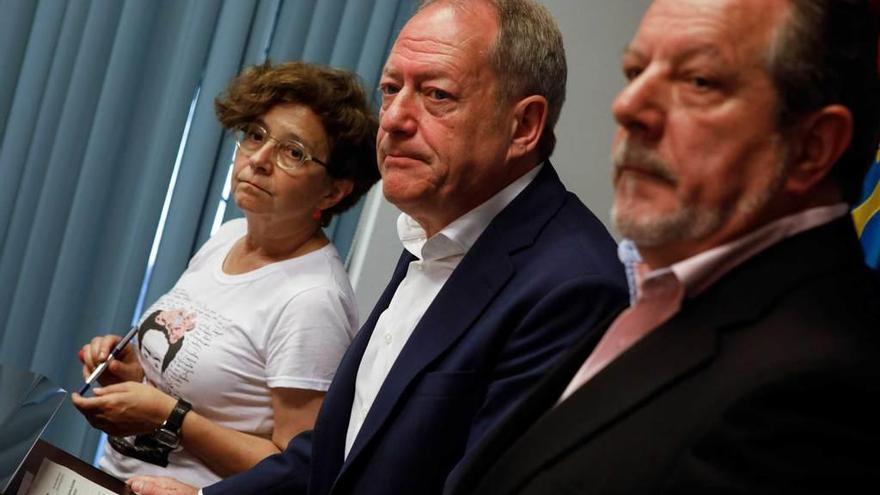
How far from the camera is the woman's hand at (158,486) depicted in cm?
184

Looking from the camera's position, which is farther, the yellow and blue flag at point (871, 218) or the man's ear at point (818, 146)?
the yellow and blue flag at point (871, 218)

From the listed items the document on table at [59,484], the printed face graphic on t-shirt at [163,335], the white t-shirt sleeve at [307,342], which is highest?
the white t-shirt sleeve at [307,342]

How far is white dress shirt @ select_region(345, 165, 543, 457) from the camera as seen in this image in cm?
176

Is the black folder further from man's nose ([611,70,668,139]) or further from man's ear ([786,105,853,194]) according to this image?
man's ear ([786,105,853,194])

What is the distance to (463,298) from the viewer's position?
5.36ft

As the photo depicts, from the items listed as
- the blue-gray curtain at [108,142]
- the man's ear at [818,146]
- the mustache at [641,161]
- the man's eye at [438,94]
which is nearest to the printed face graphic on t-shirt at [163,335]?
the man's eye at [438,94]

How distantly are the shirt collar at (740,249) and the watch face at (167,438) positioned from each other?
122cm

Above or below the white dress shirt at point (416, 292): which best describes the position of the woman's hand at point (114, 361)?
below

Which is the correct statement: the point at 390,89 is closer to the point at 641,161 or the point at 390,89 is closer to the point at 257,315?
the point at 257,315

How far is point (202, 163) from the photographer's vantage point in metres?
2.95

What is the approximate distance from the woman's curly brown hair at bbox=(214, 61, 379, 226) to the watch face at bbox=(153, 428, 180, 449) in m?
0.54

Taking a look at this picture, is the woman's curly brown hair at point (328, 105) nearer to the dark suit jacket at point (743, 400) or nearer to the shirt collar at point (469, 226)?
the shirt collar at point (469, 226)

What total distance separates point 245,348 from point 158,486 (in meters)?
0.31

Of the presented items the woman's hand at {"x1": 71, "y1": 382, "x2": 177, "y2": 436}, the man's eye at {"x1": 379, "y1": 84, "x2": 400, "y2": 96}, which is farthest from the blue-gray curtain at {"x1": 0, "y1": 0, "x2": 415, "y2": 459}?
the man's eye at {"x1": 379, "y1": 84, "x2": 400, "y2": 96}
